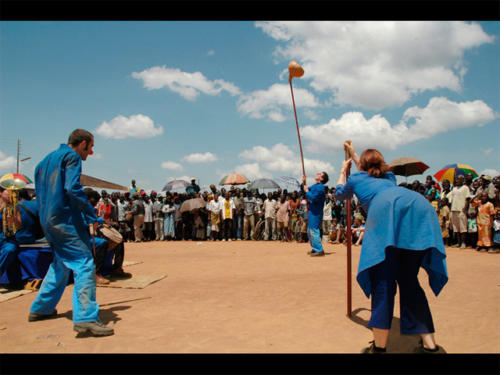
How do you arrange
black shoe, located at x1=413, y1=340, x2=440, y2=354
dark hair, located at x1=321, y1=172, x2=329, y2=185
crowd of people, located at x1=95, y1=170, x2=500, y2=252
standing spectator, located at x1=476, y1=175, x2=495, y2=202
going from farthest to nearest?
crowd of people, located at x1=95, y1=170, x2=500, y2=252
standing spectator, located at x1=476, y1=175, x2=495, y2=202
dark hair, located at x1=321, y1=172, x2=329, y2=185
black shoe, located at x1=413, y1=340, x2=440, y2=354

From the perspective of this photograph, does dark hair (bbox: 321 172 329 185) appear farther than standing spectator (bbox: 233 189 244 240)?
No

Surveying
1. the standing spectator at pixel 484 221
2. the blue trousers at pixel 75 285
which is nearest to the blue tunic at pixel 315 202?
the standing spectator at pixel 484 221

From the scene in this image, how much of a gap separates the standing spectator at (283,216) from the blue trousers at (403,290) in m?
11.3

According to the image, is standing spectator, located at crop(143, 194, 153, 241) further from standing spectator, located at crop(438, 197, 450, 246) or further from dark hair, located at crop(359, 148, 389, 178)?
dark hair, located at crop(359, 148, 389, 178)

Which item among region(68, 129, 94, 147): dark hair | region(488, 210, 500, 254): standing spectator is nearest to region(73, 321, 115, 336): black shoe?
region(68, 129, 94, 147): dark hair

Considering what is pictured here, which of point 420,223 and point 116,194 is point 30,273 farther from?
point 116,194

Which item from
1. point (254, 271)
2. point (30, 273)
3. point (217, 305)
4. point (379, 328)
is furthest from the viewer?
point (254, 271)

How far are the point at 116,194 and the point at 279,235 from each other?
25.5ft

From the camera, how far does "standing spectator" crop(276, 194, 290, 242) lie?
569 inches

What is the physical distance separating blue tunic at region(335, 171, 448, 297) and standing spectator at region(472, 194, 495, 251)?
28.8ft

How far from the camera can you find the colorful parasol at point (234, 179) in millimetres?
18175

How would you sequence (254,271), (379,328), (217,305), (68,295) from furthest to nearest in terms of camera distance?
1. (254,271)
2. (68,295)
3. (217,305)
4. (379,328)

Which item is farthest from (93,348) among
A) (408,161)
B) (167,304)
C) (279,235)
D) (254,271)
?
(408,161)

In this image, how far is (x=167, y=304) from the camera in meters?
4.95
